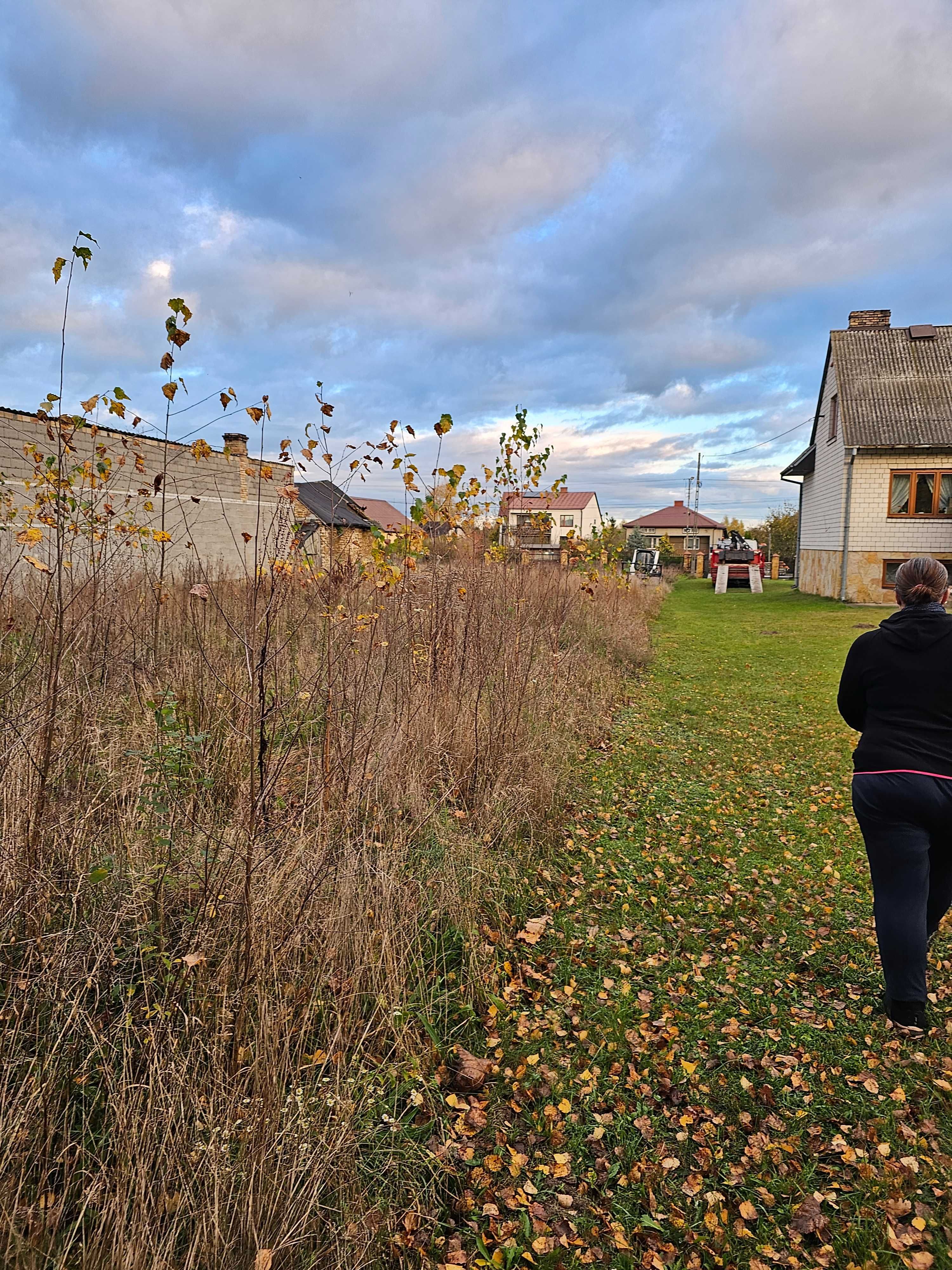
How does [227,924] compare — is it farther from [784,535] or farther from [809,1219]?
[784,535]

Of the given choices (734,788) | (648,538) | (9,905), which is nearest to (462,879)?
(9,905)

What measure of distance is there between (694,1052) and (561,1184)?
86 centimetres

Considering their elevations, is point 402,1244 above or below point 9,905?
below

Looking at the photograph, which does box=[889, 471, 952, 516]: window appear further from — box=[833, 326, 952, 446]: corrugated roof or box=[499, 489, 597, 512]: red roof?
box=[499, 489, 597, 512]: red roof

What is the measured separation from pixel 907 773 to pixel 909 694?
342 millimetres

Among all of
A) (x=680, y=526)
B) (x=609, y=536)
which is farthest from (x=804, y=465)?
(x=680, y=526)

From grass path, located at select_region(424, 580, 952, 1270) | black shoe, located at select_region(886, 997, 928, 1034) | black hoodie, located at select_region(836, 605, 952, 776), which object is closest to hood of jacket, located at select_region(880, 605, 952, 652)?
black hoodie, located at select_region(836, 605, 952, 776)

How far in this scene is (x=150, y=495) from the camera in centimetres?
493

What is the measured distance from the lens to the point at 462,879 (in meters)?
3.64

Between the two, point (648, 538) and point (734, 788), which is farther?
point (648, 538)

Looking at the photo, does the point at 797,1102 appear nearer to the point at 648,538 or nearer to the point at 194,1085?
the point at 194,1085

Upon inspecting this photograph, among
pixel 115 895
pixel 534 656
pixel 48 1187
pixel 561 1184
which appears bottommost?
pixel 561 1184

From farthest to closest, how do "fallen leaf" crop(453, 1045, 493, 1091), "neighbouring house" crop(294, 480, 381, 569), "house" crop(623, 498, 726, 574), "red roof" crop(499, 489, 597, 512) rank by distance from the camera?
"house" crop(623, 498, 726, 574) → "red roof" crop(499, 489, 597, 512) → "neighbouring house" crop(294, 480, 381, 569) → "fallen leaf" crop(453, 1045, 493, 1091)

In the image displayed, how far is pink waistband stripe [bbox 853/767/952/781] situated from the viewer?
2836 millimetres
